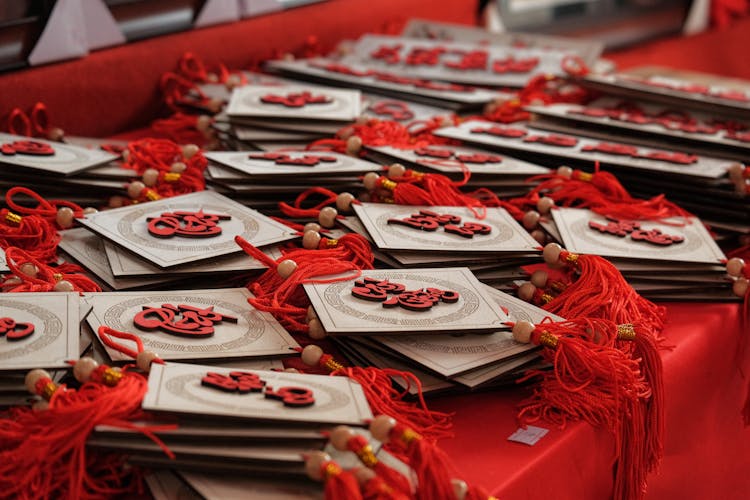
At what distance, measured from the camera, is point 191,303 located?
106cm

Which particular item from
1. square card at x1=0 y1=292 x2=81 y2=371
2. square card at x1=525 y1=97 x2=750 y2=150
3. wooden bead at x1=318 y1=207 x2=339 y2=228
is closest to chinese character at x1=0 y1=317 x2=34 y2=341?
square card at x1=0 y1=292 x2=81 y2=371

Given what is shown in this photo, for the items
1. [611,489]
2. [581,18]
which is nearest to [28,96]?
[611,489]

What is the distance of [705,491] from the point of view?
Result: 127 cm

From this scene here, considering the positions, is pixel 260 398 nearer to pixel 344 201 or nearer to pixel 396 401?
pixel 396 401

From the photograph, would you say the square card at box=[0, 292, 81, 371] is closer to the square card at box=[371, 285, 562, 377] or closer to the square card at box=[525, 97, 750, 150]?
the square card at box=[371, 285, 562, 377]

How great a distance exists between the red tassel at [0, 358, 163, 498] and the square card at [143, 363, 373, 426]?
0.03 meters

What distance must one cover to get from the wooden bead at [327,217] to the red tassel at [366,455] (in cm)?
53

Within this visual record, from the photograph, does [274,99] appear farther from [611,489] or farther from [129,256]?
[611,489]

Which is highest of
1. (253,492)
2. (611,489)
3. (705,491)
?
(253,492)

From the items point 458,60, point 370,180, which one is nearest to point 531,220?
point 370,180

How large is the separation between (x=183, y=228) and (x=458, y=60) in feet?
4.22

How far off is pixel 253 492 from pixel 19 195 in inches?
30.5

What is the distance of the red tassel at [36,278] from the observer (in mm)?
1078

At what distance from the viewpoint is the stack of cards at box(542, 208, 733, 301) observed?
1.28 m
